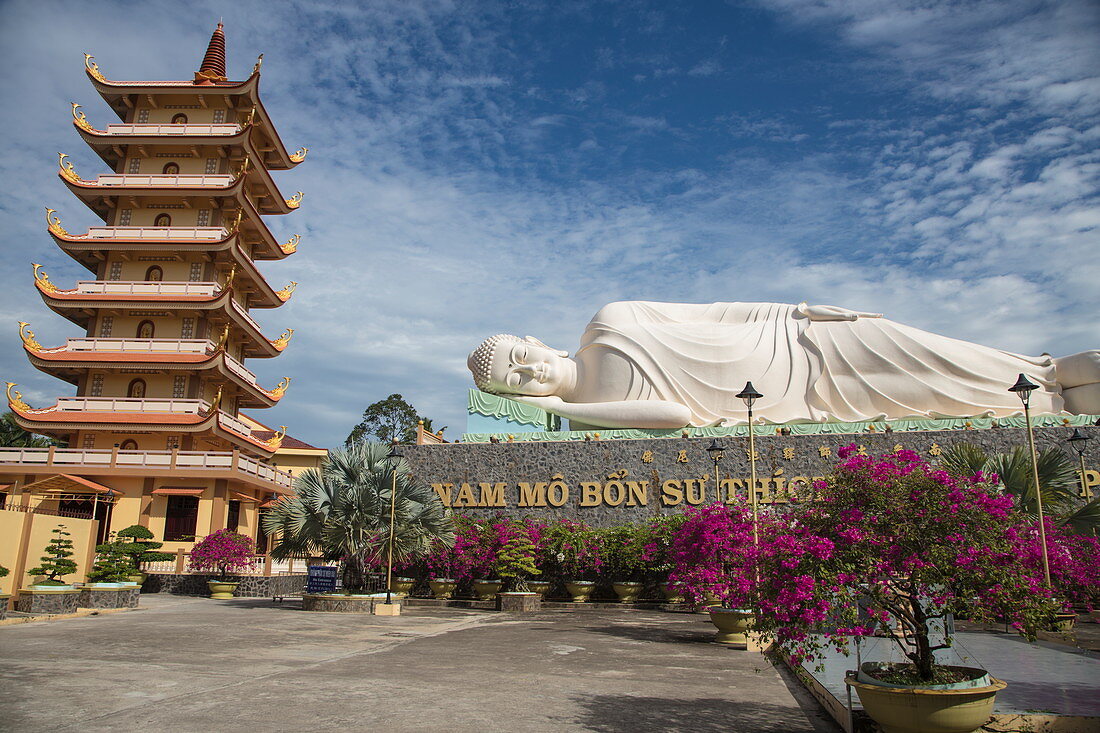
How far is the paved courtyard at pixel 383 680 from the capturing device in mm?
5012

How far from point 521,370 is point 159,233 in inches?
531

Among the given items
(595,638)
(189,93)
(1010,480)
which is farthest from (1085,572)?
(189,93)

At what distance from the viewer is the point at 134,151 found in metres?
25.2

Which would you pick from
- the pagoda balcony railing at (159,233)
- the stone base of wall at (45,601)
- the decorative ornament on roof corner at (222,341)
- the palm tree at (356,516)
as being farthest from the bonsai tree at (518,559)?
the pagoda balcony railing at (159,233)

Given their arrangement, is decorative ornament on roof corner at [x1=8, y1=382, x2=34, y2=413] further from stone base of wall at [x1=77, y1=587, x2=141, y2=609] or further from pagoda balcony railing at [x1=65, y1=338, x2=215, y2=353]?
stone base of wall at [x1=77, y1=587, x2=141, y2=609]

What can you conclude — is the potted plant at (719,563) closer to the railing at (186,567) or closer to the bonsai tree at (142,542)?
the railing at (186,567)

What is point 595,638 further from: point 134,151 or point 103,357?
point 134,151

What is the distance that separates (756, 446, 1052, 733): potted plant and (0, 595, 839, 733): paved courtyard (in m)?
0.85

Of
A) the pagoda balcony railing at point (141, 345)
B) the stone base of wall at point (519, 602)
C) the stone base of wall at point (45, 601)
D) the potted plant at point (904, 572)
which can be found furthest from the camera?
the pagoda balcony railing at point (141, 345)

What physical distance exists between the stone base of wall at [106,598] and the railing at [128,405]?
9.71 metres

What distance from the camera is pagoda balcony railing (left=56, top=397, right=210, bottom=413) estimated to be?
74.6 feet

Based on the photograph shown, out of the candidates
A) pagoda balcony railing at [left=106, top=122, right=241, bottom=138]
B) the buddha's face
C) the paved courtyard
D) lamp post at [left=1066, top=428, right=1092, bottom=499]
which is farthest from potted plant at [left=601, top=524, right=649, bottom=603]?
pagoda balcony railing at [left=106, top=122, right=241, bottom=138]

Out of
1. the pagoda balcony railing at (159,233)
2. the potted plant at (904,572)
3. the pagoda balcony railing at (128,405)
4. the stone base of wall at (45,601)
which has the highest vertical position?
the pagoda balcony railing at (159,233)

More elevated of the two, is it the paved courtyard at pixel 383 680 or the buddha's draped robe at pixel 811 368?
the buddha's draped robe at pixel 811 368
